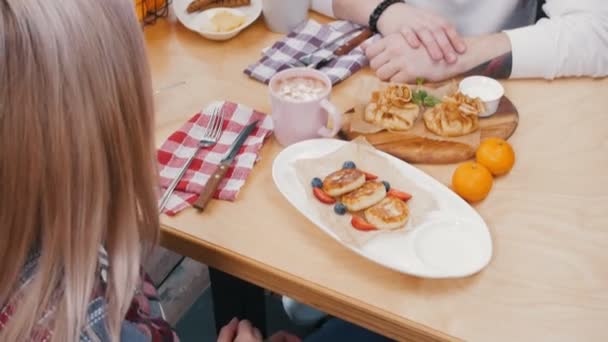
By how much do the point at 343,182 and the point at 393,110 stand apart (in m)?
0.19

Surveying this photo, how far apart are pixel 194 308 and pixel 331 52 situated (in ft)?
2.85

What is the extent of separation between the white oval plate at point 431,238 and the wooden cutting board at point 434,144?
36mm

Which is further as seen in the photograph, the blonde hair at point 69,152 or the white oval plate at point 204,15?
the white oval plate at point 204,15

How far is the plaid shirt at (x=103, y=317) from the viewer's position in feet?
2.16

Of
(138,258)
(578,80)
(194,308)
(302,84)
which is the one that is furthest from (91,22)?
(194,308)

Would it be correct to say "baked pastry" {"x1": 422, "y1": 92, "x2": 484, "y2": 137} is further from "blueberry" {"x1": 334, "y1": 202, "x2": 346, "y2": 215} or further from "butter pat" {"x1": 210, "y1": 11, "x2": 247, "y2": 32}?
"butter pat" {"x1": 210, "y1": 11, "x2": 247, "y2": 32}

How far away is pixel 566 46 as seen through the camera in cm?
111

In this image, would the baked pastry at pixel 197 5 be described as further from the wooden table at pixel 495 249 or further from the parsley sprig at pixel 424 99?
the parsley sprig at pixel 424 99

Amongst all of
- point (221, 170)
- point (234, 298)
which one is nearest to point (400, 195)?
point (221, 170)

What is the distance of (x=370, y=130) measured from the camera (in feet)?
3.27

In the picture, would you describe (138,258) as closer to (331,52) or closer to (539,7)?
(331,52)

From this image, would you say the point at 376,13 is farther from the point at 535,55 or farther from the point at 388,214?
the point at 388,214

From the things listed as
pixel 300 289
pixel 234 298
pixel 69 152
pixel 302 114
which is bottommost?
pixel 234 298

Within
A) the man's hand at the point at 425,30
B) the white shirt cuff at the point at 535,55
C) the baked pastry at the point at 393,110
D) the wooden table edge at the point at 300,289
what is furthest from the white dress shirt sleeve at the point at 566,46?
the wooden table edge at the point at 300,289
